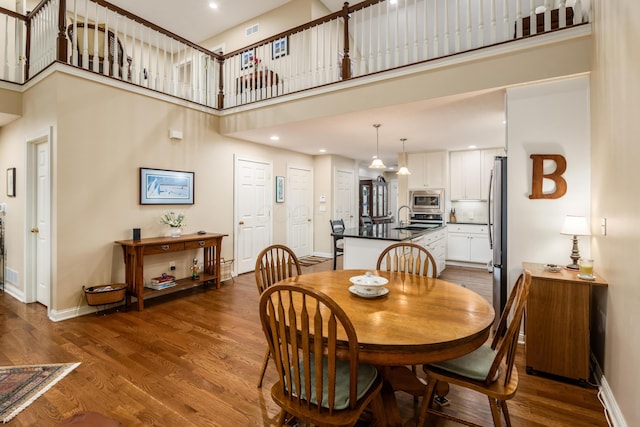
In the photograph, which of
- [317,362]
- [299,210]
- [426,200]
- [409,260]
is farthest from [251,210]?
→ [317,362]

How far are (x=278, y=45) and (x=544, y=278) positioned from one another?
5.39 metres

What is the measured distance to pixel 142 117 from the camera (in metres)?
4.22

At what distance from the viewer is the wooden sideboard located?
228 centimetres

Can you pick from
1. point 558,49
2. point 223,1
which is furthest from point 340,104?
point 223,1

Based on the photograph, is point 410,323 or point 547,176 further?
point 547,176

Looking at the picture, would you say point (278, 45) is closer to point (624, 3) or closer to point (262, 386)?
point (624, 3)

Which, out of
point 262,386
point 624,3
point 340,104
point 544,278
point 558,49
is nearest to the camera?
point 624,3

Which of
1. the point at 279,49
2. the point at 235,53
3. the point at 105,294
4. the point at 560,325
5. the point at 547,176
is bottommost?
the point at 105,294

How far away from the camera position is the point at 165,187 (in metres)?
4.47

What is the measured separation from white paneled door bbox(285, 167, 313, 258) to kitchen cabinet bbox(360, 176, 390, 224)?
1.95m

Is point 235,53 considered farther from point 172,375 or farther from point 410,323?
point 410,323

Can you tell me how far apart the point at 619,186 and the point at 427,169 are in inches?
Result: 195

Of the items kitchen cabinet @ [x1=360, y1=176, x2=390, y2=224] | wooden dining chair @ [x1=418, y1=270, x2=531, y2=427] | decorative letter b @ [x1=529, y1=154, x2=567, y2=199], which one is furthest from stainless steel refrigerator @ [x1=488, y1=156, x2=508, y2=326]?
kitchen cabinet @ [x1=360, y1=176, x2=390, y2=224]

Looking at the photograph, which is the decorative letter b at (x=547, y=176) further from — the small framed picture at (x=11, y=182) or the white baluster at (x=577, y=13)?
the small framed picture at (x=11, y=182)
